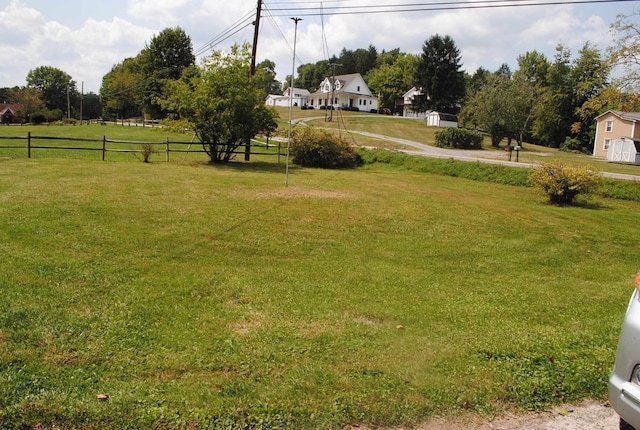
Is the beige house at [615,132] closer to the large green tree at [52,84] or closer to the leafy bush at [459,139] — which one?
the leafy bush at [459,139]

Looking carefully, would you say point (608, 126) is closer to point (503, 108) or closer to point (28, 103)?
point (503, 108)

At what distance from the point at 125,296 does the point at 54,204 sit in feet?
20.0

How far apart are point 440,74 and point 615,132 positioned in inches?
950

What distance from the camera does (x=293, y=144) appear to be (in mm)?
27172

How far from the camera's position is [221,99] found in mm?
21562

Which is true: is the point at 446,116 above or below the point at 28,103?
above

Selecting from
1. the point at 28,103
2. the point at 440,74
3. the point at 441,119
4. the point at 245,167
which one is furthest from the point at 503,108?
the point at 28,103

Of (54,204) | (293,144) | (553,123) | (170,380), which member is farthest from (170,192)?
(553,123)

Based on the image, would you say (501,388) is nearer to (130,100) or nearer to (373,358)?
(373,358)

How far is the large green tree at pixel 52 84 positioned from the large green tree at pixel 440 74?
71.2 m

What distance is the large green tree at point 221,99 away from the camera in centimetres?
2161

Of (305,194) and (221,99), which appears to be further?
(221,99)

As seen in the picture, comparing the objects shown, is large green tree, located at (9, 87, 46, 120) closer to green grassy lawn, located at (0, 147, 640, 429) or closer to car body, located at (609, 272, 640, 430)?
green grassy lawn, located at (0, 147, 640, 429)

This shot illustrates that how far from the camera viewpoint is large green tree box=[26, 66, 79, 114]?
3649 inches
